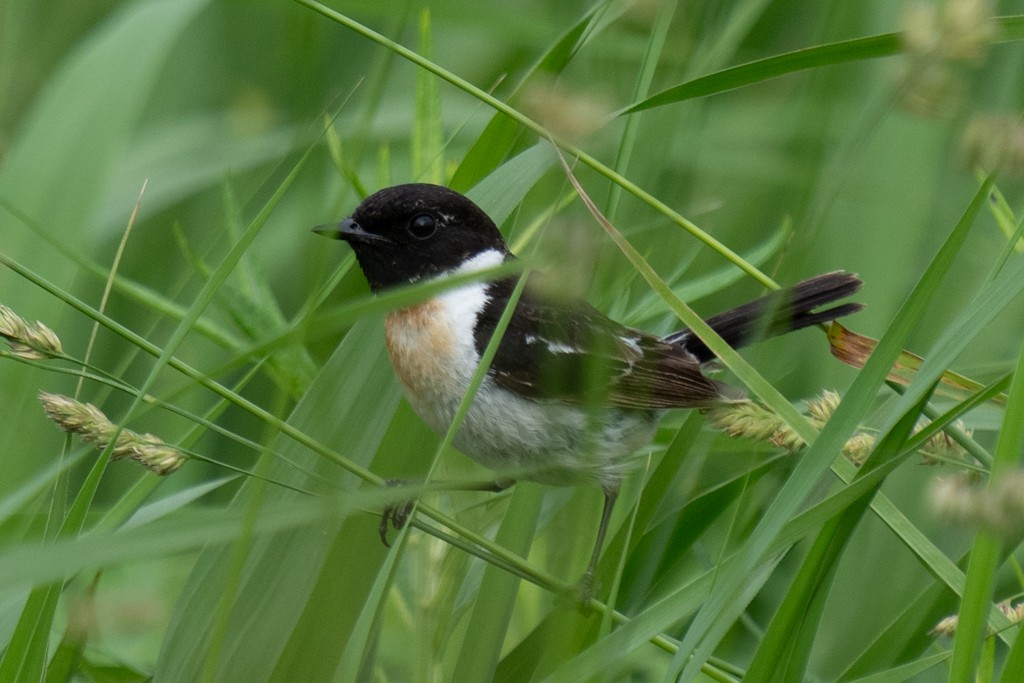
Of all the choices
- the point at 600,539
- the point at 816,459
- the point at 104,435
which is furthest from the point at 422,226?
the point at 816,459

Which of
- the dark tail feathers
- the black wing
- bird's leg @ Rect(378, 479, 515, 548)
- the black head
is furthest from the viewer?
the black head

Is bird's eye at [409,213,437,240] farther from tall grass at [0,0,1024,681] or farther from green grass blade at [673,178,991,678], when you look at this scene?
green grass blade at [673,178,991,678]

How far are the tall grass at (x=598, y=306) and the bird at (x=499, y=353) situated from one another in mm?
92

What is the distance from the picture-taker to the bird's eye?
3258 millimetres

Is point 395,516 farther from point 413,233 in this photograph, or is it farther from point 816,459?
point 816,459

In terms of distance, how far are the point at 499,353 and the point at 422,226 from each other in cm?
41

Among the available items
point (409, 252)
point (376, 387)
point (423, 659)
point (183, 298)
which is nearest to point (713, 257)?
point (409, 252)

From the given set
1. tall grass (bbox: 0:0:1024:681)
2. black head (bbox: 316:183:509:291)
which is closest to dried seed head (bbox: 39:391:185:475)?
tall grass (bbox: 0:0:1024:681)

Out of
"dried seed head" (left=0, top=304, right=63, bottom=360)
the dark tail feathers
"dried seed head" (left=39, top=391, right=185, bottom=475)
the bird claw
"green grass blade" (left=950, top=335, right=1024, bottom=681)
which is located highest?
the dark tail feathers

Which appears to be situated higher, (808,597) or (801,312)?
(801,312)

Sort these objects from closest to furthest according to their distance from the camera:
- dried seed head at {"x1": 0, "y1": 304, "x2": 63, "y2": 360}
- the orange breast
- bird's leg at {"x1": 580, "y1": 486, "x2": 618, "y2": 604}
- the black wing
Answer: dried seed head at {"x1": 0, "y1": 304, "x2": 63, "y2": 360}, bird's leg at {"x1": 580, "y1": 486, "x2": 618, "y2": 604}, the orange breast, the black wing

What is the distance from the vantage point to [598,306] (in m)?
2.74

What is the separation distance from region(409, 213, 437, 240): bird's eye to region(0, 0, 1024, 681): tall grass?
6.2 inches

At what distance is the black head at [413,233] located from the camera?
3168 mm
